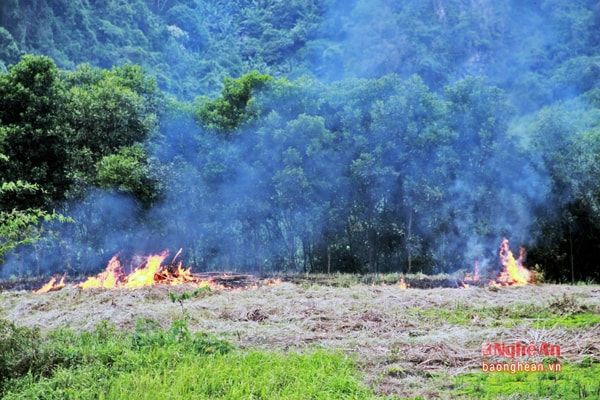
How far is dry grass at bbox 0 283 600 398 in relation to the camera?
215 inches

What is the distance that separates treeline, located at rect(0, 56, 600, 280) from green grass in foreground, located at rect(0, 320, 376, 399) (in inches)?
382

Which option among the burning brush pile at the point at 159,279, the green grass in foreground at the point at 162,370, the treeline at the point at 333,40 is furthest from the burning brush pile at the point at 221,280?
the treeline at the point at 333,40

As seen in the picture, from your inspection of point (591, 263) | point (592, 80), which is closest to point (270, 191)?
point (591, 263)

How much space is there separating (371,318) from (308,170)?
31.8ft

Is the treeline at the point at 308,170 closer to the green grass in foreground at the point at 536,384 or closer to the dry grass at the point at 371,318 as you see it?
the dry grass at the point at 371,318

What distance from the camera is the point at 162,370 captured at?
17.0 feet

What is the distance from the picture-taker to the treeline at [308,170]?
15539 millimetres

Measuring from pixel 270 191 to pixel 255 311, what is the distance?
934cm

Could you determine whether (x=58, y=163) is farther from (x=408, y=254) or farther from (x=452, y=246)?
(x=452, y=246)

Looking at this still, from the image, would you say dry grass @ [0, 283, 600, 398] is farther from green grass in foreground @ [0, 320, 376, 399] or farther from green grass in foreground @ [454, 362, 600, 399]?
green grass in foreground @ [0, 320, 376, 399]

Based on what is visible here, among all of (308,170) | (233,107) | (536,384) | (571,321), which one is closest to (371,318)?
(571,321)

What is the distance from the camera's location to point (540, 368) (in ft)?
16.5

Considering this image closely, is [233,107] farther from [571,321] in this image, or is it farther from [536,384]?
[536,384]

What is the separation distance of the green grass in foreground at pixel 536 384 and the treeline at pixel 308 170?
11396mm
